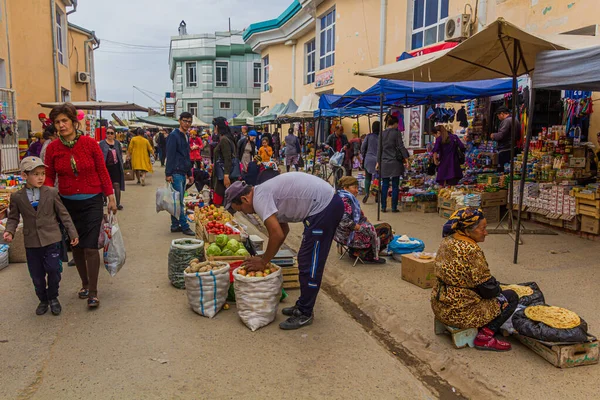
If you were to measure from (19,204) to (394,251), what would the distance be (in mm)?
4655

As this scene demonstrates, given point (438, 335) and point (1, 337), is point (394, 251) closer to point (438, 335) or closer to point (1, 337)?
point (438, 335)

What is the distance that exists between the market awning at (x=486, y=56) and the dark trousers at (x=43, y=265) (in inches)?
221

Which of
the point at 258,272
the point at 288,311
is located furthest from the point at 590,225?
the point at 258,272

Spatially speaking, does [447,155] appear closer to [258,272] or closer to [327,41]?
[258,272]

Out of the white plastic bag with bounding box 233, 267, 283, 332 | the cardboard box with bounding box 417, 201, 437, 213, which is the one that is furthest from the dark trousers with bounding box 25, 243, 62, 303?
the cardboard box with bounding box 417, 201, 437, 213

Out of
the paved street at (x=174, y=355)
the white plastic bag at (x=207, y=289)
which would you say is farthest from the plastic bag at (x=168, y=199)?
the white plastic bag at (x=207, y=289)

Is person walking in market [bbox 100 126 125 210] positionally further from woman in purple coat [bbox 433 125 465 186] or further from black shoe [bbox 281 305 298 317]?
woman in purple coat [bbox 433 125 465 186]

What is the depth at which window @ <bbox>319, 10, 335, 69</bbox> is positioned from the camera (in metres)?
21.1

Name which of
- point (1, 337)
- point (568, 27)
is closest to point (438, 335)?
point (1, 337)

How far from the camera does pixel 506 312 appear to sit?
158 inches

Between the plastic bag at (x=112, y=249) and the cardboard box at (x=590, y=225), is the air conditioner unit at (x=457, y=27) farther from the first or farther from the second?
the plastic bag at (x=112, y=249)

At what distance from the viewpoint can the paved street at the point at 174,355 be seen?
3.44 m

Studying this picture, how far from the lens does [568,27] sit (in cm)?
886

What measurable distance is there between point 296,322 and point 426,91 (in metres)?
7.13
